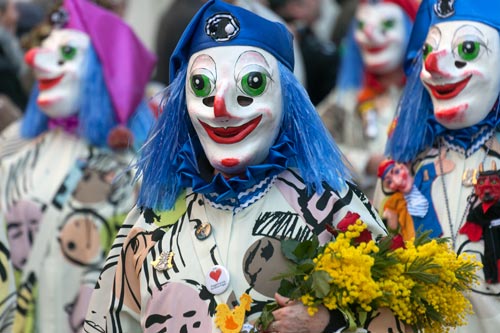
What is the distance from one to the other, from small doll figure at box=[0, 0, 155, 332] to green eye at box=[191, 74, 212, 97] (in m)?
1.80

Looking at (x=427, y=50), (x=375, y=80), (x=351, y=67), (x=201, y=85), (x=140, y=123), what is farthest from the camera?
(x=351, y=67)

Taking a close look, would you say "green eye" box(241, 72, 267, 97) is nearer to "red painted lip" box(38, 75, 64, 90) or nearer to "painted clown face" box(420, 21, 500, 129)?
"painted clown face" box(420, 21, 500, 129)

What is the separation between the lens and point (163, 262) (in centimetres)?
454

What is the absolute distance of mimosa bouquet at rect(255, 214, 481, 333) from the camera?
4.19m

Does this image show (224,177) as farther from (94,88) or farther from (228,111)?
(94,88)

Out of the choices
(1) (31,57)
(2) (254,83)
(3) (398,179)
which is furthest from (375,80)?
(2) (254,83)

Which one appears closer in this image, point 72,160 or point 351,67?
point 72,160

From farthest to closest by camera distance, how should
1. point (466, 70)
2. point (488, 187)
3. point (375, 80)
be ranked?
point (375, 80) < point (466, 70) < point (488, 187)

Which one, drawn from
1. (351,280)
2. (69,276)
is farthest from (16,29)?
(351,280)

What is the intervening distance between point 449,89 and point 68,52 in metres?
2.38

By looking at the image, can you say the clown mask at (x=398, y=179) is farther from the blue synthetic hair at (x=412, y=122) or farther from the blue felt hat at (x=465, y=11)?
the blue felt hat at (x=465, y=11)

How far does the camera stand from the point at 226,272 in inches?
174

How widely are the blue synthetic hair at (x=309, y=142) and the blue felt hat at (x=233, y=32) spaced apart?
0.26ft

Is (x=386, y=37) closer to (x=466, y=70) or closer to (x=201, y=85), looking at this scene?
(x=466, y=70)
